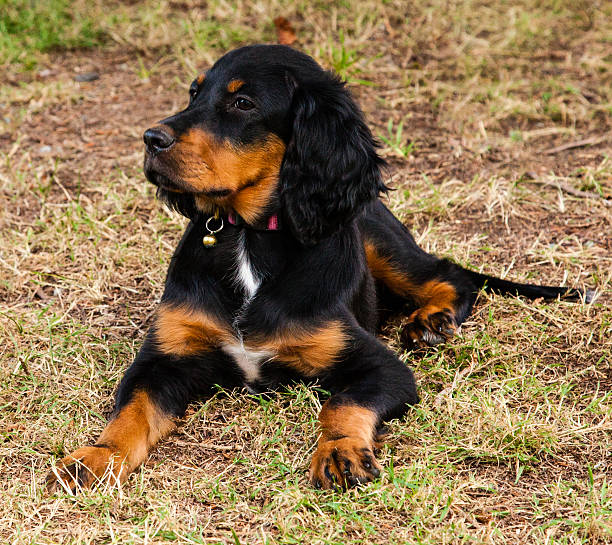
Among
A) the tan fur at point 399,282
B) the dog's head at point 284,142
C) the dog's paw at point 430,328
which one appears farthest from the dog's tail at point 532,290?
the dog's head at point 284,142

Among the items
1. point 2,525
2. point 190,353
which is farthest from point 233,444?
point 2,525

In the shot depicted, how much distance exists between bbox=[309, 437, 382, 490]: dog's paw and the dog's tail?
1.64 meters

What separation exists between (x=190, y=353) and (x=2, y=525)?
1.01 meters

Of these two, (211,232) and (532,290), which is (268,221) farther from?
(532,290)

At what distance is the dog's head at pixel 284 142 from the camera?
334cm

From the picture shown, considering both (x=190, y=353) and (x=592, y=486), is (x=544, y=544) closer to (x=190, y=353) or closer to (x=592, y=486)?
(x=592, y=486)

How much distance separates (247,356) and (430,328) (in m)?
1.02

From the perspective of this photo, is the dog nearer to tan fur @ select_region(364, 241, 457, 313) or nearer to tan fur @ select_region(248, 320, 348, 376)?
tan fur @ select_region(248, 320, 348, 376)

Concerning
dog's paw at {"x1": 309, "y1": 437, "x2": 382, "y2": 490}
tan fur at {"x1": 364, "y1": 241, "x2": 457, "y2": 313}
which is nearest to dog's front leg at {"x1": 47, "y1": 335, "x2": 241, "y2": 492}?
dog's paw at {"x1": 309, "y1": 437, "x2": 382, "y2": 490}

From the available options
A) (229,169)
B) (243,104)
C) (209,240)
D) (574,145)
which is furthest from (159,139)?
(574,145)

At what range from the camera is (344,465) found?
3.01 meters

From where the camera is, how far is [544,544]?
9.04ft

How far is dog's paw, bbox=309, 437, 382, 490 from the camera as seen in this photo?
2996 mm

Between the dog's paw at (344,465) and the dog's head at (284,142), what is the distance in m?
0.83
